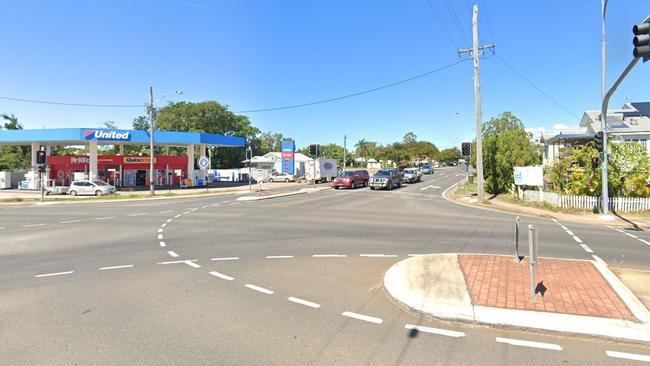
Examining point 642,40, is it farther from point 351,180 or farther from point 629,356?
point 351,180

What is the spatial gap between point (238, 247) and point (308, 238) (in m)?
2.21

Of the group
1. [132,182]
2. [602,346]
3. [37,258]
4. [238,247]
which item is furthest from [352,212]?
[132,182]

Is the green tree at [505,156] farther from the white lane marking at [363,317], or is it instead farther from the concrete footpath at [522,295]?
the white lane marking at [363,317]

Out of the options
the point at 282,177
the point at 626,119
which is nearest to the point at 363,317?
the point at 282,177

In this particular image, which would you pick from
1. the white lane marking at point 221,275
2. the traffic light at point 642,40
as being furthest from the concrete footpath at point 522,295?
the traffic light at point 642,40

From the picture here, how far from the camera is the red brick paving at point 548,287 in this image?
5176 mm

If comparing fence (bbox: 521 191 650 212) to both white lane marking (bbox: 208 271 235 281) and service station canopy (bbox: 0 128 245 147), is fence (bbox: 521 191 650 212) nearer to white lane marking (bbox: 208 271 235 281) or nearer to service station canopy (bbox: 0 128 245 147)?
white lane marking (bbox: 208 271 235 281)

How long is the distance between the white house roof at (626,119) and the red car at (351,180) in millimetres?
24230

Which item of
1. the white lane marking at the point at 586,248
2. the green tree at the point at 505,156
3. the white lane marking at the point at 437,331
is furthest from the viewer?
the green tree at the point at 505,156

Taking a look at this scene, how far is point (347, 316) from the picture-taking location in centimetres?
512

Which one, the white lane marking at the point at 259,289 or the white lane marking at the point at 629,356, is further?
the white lane marking at the point at 259,289

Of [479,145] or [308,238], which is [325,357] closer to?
[308,238]

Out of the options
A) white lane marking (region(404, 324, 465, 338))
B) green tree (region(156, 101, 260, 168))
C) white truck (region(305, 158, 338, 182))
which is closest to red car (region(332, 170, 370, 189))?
white truck (region(305, 158, 338, 182))

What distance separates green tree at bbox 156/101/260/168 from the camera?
73.6 metres
